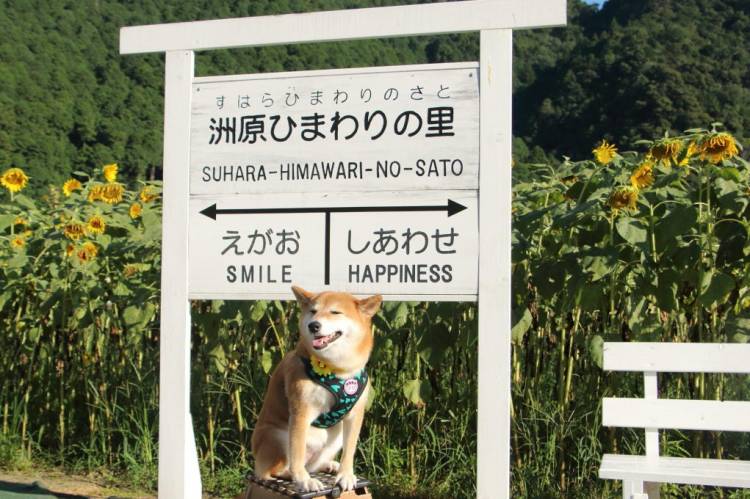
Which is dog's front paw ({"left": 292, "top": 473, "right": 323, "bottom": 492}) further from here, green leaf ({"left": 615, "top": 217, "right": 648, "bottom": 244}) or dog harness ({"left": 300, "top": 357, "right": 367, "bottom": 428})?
green leaf ({"left": 615, "top": 217, "right": 648, "bottom": 244})

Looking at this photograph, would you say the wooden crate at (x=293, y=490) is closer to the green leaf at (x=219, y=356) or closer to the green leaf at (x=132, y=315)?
the green leaf at (x=219, y=356)

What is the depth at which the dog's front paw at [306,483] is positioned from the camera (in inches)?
125

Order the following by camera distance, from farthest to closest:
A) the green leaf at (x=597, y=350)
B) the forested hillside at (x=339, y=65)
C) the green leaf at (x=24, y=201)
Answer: the forested hillside at (x=339, y=65) → the green leaf at (x=24, y=201) → the green leaf at (x=597, y=350)

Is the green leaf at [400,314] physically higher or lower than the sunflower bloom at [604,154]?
lower

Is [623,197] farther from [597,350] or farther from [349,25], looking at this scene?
[349,25]

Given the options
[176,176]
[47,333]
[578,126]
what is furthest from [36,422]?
[578,126]

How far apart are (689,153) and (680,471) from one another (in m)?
1.27

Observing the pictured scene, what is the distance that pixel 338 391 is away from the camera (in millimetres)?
3215

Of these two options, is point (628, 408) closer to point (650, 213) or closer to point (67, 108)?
point (650, 213)

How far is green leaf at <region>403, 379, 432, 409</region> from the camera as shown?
13.7ft

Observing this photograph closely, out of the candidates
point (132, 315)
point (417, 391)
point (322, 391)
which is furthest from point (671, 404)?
point (132, 315)

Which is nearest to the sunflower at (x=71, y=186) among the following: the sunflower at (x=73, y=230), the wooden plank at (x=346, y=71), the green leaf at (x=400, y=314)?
the sunflower at (x=73, y=230)

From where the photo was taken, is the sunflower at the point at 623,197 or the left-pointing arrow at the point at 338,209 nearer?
the left-pointing arrow at the point at 338,209

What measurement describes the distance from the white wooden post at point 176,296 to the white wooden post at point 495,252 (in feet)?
3.49
